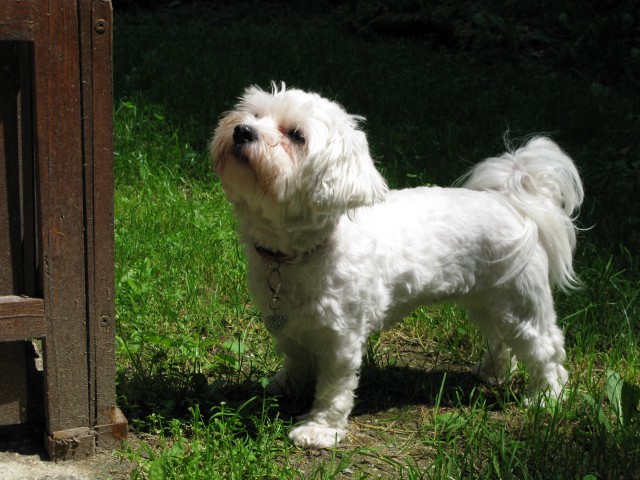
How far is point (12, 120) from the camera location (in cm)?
263

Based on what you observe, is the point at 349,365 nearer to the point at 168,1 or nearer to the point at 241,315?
the point at 241,315

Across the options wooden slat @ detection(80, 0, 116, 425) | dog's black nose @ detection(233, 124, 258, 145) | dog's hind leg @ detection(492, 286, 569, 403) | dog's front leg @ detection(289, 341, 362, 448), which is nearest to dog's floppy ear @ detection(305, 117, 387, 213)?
dog's black nose @ detection(233, 124, 258, 145)

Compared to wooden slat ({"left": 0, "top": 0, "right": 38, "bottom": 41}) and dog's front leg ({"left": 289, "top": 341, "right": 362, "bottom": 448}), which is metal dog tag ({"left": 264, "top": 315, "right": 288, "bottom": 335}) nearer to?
dog's front leg ({"left": 289, "top": 341, "right": 362, "bottom": 448})

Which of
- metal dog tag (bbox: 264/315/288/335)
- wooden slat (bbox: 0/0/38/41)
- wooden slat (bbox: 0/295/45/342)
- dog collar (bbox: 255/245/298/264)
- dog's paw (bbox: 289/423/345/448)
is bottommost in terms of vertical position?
dog's paw (bbox: 289/423/345/448)

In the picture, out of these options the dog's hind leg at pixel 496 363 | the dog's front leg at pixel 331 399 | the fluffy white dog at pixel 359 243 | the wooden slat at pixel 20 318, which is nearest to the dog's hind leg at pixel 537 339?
the fluffy white dog at pixel 359 243

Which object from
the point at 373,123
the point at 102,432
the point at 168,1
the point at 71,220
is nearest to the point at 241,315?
the point at 102,432

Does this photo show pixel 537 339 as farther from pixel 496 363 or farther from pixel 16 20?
pixel 16 20

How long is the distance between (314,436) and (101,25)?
160 cm

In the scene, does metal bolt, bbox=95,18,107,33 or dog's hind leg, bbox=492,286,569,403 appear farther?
dog's hind leg, bbox=492,286,569,403

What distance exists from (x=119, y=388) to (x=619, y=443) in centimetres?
182

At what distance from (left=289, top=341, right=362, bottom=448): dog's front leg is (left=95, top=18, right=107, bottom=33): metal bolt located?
1.37m

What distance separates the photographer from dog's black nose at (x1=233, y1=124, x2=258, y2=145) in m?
2.91

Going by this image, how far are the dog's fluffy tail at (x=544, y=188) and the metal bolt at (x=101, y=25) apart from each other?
1818 millimetres

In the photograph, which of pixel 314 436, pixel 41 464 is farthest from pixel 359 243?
pixel 41 464
